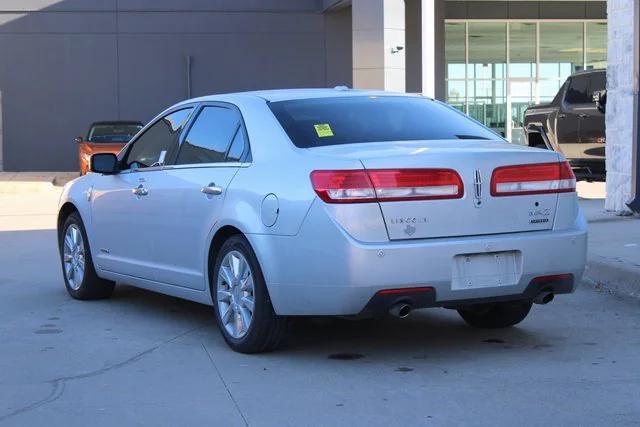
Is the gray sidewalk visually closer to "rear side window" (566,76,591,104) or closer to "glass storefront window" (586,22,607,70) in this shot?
"rear side window" (566,76,591,104)

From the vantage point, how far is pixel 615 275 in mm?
8312

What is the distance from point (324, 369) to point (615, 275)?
3697 mm

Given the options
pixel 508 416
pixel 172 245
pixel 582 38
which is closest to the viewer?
pixel 508 416

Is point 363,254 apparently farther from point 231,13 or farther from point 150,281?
point 231,13

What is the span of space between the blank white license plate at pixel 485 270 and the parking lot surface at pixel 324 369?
508 millimetres

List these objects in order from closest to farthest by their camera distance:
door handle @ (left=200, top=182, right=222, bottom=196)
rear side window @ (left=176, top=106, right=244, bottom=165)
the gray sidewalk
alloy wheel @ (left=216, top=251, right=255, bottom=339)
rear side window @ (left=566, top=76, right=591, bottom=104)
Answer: alloy wheel @ (left=216, top=251, right=255, bottom=339) < door handle @ (left=200, top=182, right=222, bottom=196) < rear side window @ (left=176, top=106, right=244, bottom=165) < the gray sidewalk < rear side window @ (left=566, top=76, right=591, bottom=104)

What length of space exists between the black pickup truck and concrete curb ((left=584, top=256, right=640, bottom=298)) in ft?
23.0

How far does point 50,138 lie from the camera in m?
29.6

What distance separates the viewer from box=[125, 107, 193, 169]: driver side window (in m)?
7.16

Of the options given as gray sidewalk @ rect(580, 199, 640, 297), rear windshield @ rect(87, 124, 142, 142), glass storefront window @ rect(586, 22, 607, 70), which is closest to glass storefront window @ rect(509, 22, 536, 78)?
glass storefront window @ rect(586, 22, 607, 70)

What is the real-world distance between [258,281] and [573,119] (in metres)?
11.3

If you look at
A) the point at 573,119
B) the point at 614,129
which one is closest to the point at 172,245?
the point at 614,129

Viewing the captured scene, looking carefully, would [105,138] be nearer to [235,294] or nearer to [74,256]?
[74,256]

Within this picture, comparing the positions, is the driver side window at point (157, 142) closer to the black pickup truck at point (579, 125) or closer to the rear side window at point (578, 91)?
the black pickup truck at point (579, 125)
